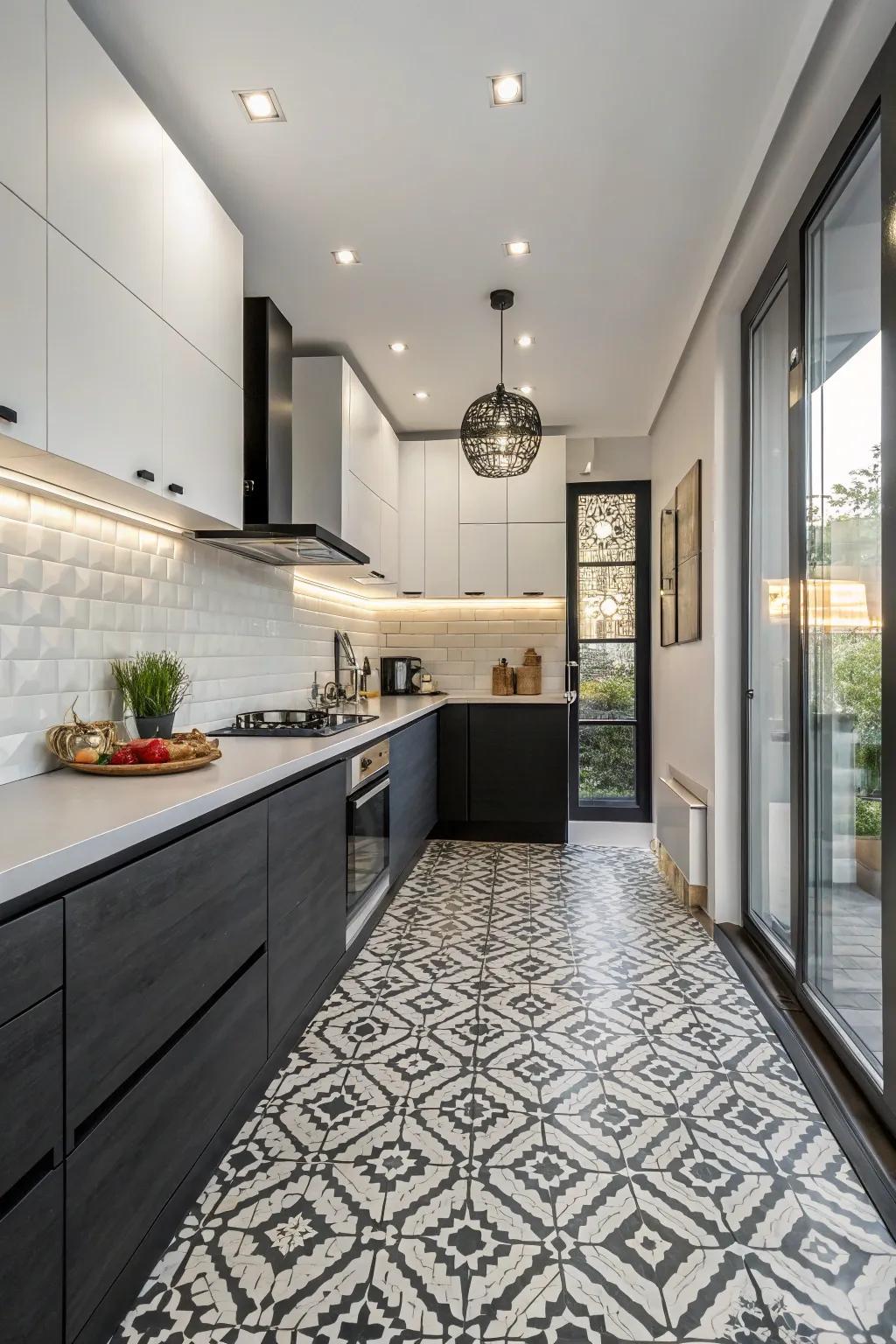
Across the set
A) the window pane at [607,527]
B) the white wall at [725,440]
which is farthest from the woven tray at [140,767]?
the window pane at [607,527]

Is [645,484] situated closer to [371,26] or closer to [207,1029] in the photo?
[371,26]

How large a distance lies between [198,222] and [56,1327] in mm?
2489

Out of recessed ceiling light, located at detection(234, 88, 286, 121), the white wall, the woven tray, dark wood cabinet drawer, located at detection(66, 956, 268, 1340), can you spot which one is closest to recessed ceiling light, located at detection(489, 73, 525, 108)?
recessed ceiling light, located at detection(234, 88, 286, 121)

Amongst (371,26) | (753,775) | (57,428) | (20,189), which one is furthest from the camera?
(753,775)

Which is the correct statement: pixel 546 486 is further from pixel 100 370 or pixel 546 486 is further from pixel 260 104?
pixel 100 370

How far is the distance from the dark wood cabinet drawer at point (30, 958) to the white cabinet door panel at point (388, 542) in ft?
11.2

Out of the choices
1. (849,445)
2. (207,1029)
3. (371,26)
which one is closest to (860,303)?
(849,445)

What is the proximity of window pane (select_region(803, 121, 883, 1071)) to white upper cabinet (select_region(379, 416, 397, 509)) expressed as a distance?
2639 millimetres

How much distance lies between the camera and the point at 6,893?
94 cm

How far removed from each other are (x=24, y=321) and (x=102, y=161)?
1.76 ft

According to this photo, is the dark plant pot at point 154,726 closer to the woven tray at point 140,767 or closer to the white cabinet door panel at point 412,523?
the woven tray at point 140,767

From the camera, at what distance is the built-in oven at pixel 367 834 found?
261cm

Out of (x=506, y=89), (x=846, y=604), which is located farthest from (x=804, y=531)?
(x=506, y=89)

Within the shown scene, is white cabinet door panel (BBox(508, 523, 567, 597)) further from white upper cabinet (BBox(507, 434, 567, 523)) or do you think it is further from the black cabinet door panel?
the black cabinet door panel
